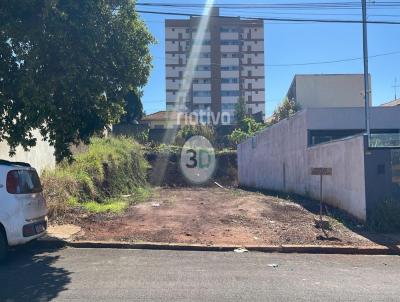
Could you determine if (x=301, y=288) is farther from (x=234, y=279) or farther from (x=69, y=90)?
(x=69, y=90)

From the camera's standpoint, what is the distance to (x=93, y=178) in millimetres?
16797

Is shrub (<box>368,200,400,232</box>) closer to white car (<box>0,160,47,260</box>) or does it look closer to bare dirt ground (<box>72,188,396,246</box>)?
bare dirt ground (<box>72,188,396,246</box>)

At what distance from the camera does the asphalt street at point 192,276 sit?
18.9 feet

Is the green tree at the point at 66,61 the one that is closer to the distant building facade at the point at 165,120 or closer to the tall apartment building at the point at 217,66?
the distant building facade at the point at 165,120

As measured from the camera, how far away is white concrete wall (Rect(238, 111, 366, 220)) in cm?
1212

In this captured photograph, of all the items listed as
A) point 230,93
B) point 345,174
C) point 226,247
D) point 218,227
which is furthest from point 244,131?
point 226,247

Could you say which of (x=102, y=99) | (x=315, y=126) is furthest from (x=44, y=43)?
(x=315, y=126)

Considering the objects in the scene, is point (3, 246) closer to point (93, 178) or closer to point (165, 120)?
point (93, 178)

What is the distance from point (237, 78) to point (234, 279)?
265 feet

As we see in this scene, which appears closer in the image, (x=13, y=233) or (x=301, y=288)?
(x=301, y=288)

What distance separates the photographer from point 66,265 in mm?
7473

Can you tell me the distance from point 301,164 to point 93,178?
8718 mm

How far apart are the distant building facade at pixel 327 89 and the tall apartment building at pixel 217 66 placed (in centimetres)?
3014

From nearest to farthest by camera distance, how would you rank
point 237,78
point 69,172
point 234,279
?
1. point 234,279
2. point 69,172
3. point 237,78
